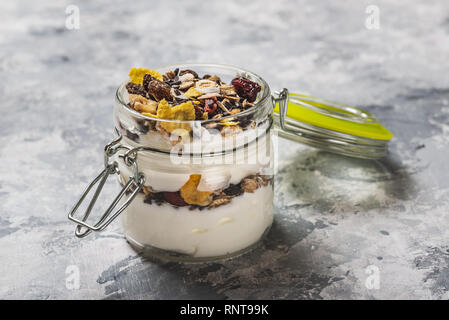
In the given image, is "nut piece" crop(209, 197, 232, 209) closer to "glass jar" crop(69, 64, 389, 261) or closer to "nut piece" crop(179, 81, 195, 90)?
"glass jar" crop(69, 64, 389, 261)

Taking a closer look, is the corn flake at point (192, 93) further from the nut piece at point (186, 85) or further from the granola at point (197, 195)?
the granola at point (197, 195)

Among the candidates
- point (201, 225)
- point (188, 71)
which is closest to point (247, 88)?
point (188, 71)

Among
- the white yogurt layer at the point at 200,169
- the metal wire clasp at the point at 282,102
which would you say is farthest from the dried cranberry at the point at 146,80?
the metal wire clasp at the point at 282,102

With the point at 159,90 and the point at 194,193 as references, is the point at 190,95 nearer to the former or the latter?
the point at 159,90

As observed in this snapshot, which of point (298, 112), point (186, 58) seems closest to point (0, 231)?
point (298, 112)

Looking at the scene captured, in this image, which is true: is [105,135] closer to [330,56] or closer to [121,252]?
[121,252]

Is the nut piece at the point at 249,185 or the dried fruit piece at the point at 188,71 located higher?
the dried fruit piece at the point at 188,71
